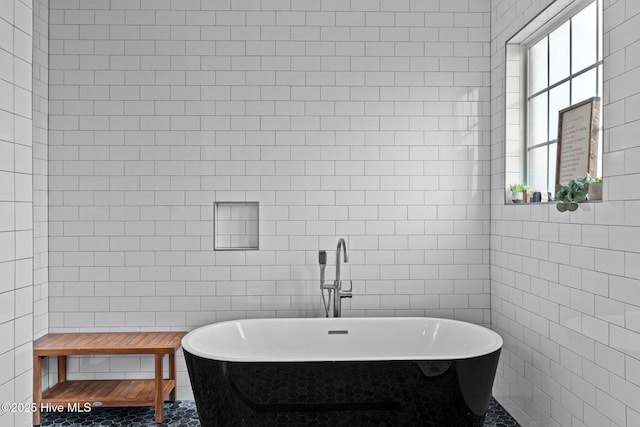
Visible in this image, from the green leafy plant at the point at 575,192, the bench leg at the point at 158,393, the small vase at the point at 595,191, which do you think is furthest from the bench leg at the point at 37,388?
the small vase at the point at 595,191

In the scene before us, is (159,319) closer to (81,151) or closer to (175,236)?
(175,236)

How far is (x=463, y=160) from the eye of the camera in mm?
3592

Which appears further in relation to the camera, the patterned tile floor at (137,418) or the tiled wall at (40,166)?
the tiled wall at (40,166)

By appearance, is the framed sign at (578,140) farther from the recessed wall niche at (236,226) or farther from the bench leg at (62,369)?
the bench leg at (62,369)

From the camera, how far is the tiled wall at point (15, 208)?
1.75 metres

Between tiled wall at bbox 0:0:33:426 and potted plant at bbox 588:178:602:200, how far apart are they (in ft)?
8.13

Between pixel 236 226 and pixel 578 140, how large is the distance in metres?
2.28

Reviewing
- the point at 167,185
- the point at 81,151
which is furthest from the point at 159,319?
the point at 81,151

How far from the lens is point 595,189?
7.73 ft

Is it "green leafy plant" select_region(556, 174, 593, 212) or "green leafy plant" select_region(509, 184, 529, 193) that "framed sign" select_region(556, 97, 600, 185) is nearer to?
"green leafy plant" select_region(556, 174, 593, 212)

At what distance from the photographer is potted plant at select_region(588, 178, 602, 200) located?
2336 millimetres

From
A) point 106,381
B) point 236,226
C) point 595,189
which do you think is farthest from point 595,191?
point 106,381

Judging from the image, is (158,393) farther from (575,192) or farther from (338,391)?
(575,192)

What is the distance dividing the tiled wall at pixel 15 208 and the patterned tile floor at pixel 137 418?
1.36m
